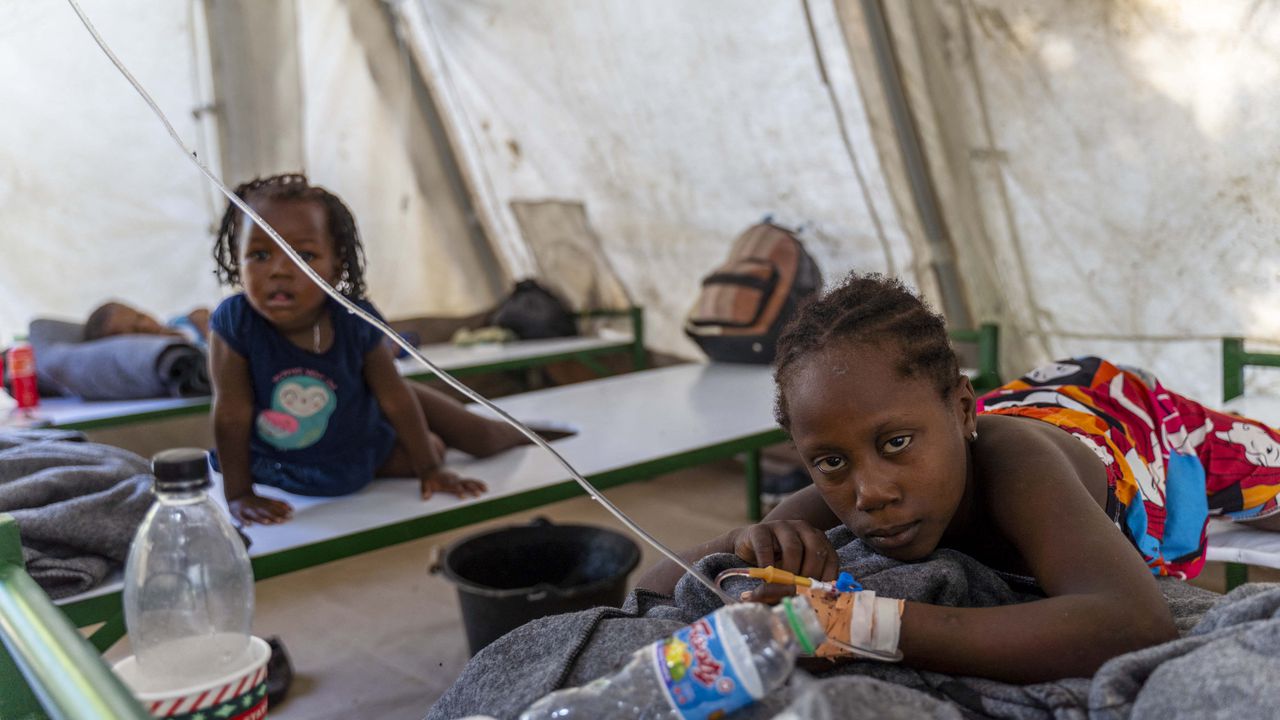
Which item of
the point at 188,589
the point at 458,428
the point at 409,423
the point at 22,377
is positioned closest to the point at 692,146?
the point at 458,428

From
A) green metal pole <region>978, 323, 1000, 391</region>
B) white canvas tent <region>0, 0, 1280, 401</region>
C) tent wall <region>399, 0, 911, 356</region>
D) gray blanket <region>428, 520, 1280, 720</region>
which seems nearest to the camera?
gray blanket <region>428, 520, 1280, 720</region>

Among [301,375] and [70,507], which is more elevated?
[301,375]

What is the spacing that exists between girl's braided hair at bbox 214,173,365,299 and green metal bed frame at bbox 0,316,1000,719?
490mm

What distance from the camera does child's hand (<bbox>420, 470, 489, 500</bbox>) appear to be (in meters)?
2.00

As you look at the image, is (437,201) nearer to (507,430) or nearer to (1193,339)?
(507,430)

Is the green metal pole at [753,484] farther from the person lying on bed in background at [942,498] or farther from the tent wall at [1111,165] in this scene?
the person lying on bed in background at [942,498]

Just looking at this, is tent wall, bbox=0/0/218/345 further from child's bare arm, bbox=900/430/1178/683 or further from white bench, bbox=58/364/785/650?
child's bare arm, bbox=900/430/1178/683

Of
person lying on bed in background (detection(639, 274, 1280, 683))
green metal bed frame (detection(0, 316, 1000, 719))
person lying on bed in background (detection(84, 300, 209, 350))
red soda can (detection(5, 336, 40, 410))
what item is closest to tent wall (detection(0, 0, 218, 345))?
person lying on bed in background (detection(84, 300, 209, 350))

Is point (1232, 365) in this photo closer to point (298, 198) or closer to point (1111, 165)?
point (1111, 165)

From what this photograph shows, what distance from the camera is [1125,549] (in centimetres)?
97

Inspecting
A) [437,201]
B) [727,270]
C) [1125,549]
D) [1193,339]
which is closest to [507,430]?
[727,270]

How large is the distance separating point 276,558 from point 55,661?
103 cm

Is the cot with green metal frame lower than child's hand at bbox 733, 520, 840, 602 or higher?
lower

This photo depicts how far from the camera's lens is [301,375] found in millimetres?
1828
